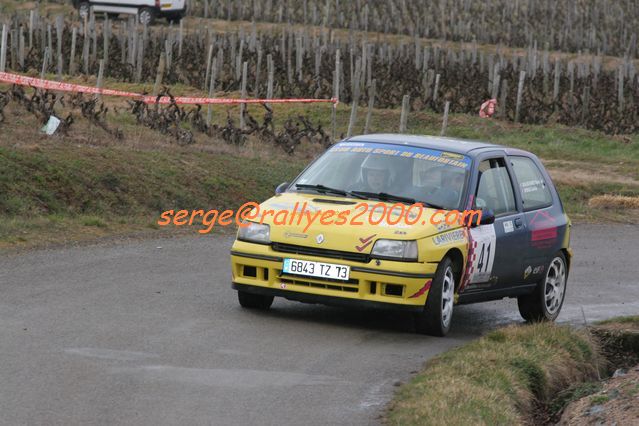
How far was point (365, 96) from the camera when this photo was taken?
132 feet

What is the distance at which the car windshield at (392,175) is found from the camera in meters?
11.7

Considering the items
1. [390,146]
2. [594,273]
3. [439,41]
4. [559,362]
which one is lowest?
[439,41]

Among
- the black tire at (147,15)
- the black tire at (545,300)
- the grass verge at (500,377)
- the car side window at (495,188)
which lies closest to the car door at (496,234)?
the car side window at (495,188)

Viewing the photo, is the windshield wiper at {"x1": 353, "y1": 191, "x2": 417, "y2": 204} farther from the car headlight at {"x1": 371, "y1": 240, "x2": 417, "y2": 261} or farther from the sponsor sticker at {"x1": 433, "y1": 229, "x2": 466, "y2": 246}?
the car headlight at {"x1": 371, "y1": 240, "x2": 417, "y2": 261}

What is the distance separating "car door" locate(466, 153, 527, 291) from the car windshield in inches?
9.6

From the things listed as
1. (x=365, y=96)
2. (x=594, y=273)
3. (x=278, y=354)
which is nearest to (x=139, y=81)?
(x=365, y=96)

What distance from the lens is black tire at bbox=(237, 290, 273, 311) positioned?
1162 cm

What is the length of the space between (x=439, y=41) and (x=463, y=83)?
69.4 feet

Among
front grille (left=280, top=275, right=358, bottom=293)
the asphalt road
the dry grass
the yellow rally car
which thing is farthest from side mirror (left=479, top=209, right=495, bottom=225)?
the dry grass

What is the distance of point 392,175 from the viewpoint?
1184 cm

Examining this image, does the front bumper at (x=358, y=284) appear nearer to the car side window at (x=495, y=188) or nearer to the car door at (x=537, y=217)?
the car side window at (x=495, y=188)

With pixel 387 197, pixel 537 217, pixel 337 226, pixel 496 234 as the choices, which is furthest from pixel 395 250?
pixel 537 217

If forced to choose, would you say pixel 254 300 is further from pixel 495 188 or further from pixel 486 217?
pixel 495 188

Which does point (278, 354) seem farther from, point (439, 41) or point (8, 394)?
point (439, 41)
